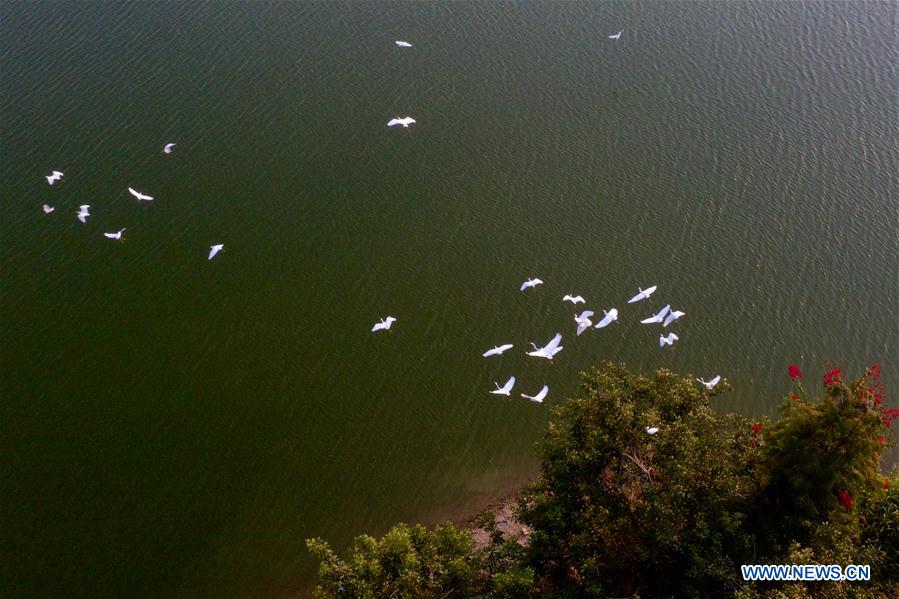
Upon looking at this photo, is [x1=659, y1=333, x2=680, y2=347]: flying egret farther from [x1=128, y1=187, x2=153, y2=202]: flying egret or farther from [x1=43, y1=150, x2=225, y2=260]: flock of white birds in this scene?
[x1=128, y1=187, x2=153, y2=202]: flying egret

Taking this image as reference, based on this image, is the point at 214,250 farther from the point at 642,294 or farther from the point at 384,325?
the point at 642,294

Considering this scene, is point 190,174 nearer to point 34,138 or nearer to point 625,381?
point 34,138

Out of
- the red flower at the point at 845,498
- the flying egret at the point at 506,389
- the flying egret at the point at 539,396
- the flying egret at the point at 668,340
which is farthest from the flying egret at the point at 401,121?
the red flower at the point at 845,498

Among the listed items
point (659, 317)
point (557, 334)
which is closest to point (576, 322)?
point (557, 334)

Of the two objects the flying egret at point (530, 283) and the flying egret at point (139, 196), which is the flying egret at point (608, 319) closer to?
the flying egret at point (530, 283)

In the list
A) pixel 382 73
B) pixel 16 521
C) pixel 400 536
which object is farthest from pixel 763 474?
pixel 382 73

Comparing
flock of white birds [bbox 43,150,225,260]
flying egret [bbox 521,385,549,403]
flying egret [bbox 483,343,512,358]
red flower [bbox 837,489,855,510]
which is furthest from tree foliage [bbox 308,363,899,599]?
flock of white birds [bbox 43,150,225,260]

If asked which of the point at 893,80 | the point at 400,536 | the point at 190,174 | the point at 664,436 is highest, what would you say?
the point at 893,80
